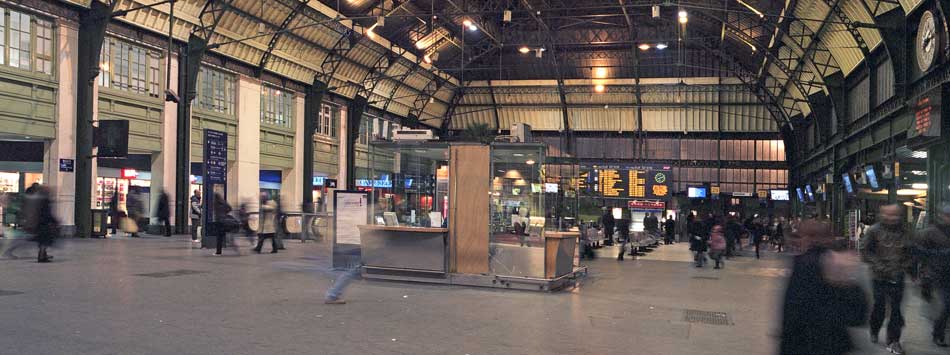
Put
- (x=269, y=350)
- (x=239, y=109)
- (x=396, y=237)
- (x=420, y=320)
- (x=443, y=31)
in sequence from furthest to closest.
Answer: (x=443, y=31) < (x=239, y=109) < (x=396, y=237) < (x=420, y=320) < (x=269, y=350)

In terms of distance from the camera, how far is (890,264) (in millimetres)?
8727

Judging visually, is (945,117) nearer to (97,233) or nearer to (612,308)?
(612,308)

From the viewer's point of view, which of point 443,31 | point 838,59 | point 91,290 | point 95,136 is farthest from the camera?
point 443,31

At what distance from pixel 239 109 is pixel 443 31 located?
49.6 feet

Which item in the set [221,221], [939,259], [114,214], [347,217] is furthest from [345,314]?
[114,214]

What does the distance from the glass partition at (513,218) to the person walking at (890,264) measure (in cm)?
608

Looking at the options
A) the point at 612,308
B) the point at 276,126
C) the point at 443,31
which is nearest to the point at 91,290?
the point at 612,308

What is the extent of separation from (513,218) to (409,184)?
2167 millimetres

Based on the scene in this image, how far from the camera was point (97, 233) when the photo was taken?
998 inches

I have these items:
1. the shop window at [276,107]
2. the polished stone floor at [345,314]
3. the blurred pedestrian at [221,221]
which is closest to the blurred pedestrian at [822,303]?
the polished stone floor at [345,314]

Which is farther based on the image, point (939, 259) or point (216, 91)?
Result: point (216, 91)

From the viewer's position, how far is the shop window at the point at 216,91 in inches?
1256

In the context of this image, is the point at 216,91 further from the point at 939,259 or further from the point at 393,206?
the point at 939,259

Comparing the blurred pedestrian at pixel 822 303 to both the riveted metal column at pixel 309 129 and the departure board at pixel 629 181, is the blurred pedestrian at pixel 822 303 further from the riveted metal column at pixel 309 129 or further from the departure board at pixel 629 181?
the riveted metal column at pixel 309 129
